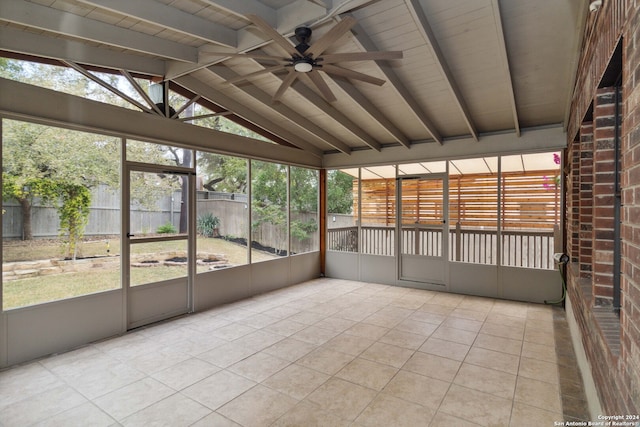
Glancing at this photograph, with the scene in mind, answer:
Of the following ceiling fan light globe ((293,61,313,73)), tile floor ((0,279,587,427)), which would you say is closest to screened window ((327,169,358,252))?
tile floor ((0,279,587,427))

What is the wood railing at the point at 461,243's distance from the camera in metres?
5.21

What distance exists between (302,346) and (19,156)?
11.2 feet

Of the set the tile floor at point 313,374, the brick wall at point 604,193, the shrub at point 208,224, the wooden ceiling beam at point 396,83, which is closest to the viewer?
the brick wall at point 604,193

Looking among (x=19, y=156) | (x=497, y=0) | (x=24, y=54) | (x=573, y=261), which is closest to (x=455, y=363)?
(x=573, y=261)

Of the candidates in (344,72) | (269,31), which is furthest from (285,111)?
(269,31)

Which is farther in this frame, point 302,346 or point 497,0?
point 302,346

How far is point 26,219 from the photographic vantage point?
3.26 m

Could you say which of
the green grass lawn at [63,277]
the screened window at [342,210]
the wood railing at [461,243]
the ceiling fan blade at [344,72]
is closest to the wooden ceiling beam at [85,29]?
the ceiling fan blade at [344,72]

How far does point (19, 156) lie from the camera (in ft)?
10.6

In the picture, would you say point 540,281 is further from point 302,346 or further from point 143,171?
point 143,171

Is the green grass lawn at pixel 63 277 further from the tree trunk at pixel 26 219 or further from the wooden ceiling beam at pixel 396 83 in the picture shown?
the wooden ceiling beam at pixel 396 83

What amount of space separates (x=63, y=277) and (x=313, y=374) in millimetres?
2829

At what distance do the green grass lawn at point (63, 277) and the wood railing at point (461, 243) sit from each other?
3497 millimetres

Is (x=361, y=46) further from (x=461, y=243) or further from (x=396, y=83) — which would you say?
(x=461, y=243)
